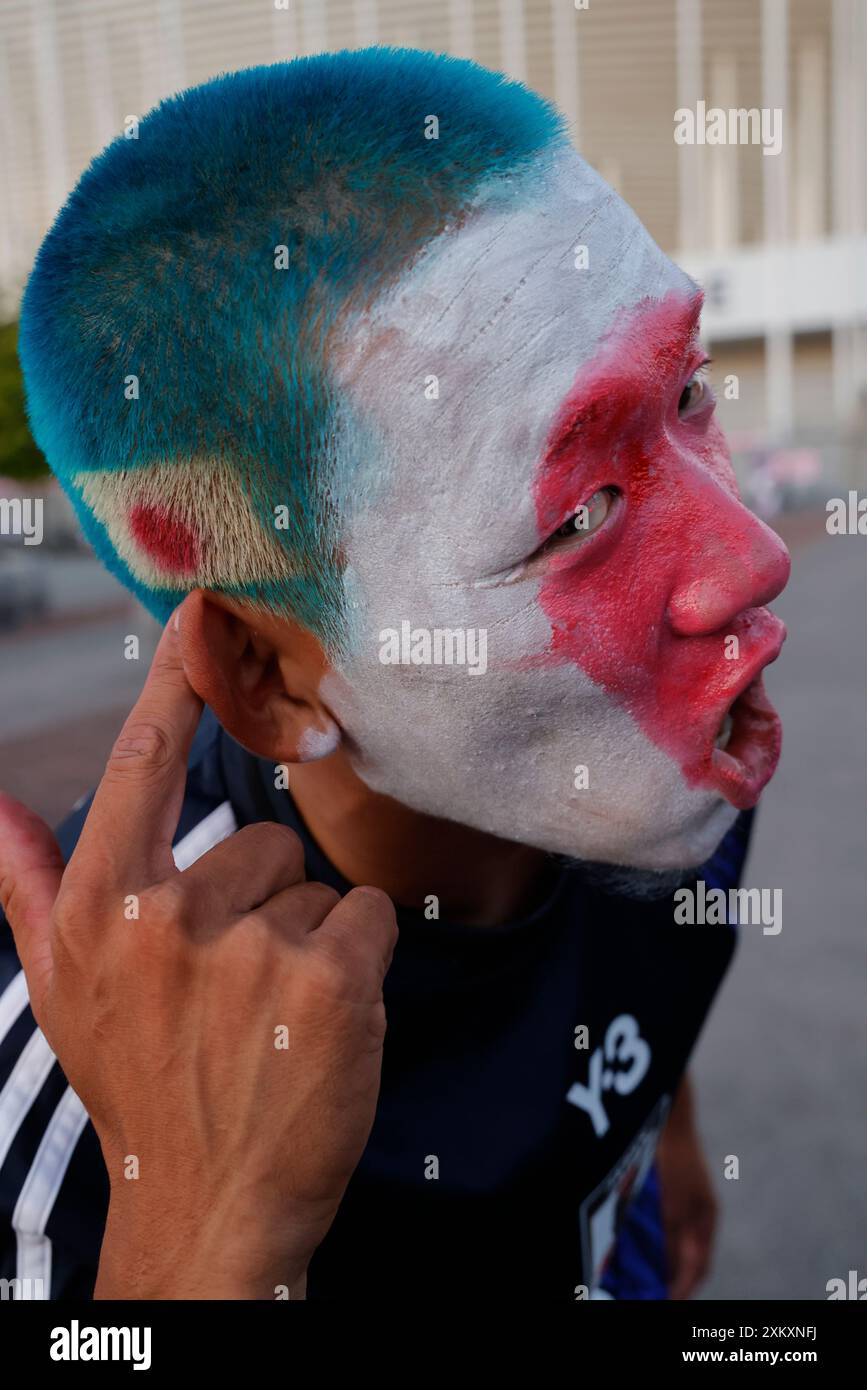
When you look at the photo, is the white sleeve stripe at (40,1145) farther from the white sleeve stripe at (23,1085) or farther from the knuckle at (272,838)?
the knuckle at (272,838)

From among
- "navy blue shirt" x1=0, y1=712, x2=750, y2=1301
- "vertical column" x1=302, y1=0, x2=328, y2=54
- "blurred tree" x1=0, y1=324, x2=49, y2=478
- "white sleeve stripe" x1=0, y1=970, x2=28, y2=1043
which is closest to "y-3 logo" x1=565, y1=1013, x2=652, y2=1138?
"navy blue shirt" x1=0, y1=712, x2=750, y2=1301

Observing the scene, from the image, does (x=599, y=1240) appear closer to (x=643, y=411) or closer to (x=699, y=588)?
(x=699, y=588)

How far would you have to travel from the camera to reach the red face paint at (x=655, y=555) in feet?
4.35

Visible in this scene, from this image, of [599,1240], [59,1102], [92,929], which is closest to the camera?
[92,929]

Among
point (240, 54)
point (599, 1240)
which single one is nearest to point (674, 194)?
point (240, 54)

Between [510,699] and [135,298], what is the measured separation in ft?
2.18

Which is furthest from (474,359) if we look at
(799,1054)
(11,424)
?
(11,424)

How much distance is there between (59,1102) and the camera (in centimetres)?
154

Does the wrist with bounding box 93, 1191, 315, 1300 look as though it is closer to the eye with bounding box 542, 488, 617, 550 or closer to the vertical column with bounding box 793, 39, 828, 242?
the eye with bounding box 542, 488, 617, 550

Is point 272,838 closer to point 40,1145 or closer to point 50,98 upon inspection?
point 40,1145

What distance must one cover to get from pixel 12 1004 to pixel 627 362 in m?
1.16

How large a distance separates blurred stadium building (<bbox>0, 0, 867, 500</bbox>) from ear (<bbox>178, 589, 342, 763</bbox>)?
66.2ft

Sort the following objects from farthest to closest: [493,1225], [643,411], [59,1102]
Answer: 1. [493,1225]
2. [59,1102]
3. [643,411]

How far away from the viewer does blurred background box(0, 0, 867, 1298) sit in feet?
12.5
